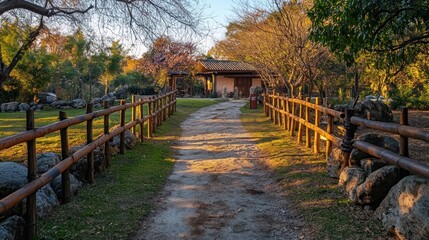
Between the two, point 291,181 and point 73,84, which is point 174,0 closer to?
point 291,181

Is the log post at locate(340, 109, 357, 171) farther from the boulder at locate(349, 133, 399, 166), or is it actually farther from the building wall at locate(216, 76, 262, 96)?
the building wall at locate(216, 76, 262, 96)

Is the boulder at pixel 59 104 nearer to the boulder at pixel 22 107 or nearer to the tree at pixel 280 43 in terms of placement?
the boulder at pixel 22 107

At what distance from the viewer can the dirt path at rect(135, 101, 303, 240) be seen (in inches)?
182

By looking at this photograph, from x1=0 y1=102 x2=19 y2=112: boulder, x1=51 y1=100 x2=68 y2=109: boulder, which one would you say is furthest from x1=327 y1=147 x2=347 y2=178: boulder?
x1=0 y1=102 x2=19 y2=112: boulder

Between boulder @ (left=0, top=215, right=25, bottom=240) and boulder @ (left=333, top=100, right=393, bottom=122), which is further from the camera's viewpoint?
boulder @ (left=333, top=100, right=393, bottom=122)

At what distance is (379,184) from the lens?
4723 mm

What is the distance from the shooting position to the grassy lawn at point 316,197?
4.41 meters

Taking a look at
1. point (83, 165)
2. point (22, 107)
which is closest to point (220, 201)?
point (83, 165)

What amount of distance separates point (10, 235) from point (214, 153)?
21.5 ft

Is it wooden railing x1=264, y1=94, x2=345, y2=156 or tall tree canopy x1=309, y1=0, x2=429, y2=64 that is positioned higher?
tall tree canopy x1=309, y1=0, x2=429, y2=64

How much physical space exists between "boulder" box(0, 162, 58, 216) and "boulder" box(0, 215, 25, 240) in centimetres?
27

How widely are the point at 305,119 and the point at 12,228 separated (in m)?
8.04

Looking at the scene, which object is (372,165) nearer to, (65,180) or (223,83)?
(65,180)

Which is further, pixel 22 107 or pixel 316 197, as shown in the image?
pixel 22 107
